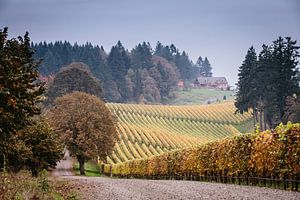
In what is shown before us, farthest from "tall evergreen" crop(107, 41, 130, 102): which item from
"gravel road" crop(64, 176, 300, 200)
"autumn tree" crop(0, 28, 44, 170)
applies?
"gravel road" crop(64, 176, 300, 200)

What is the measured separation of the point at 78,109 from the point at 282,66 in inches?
1101

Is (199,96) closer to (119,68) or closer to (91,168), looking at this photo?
(119,68)

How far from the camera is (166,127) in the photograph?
91.4 meters

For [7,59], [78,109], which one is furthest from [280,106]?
[7,59]

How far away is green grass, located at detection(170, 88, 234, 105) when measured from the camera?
508ft

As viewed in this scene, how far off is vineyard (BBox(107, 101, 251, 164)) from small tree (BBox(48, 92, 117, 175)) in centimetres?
1068

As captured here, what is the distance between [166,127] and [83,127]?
4276 cm

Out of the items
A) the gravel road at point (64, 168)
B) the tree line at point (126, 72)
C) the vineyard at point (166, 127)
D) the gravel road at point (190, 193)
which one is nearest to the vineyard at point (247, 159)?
the gravel road at point (190, 193)

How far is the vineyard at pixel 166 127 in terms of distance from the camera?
71062 mm

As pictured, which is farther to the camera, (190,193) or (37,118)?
(37,118)

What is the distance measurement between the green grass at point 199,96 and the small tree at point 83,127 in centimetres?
9392

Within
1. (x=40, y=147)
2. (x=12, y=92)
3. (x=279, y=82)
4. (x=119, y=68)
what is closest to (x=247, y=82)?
(x=279, y=82)

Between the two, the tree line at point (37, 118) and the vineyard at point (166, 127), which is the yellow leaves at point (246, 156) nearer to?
the tree line at point (37, 118)

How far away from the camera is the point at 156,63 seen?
170 m
